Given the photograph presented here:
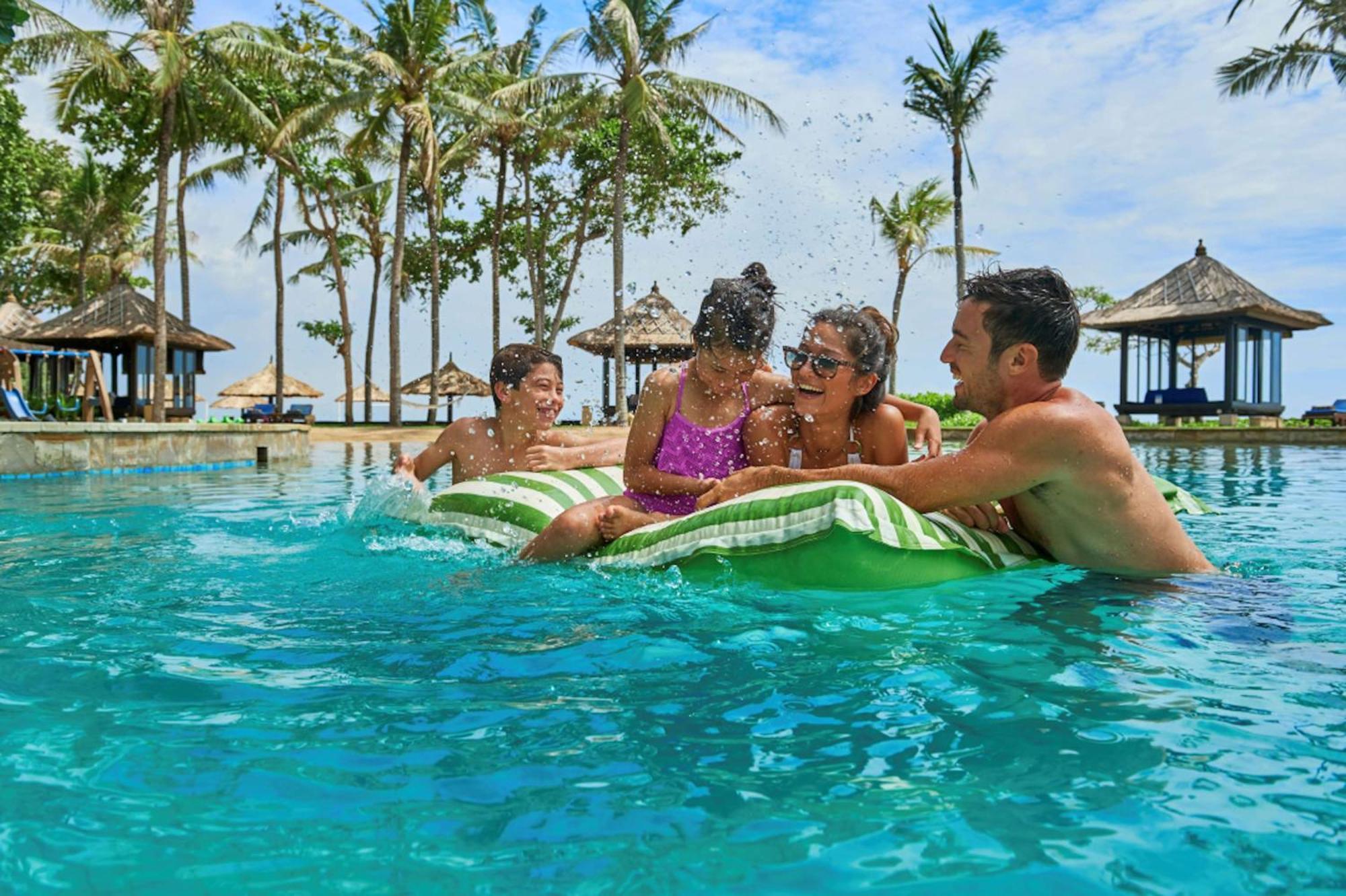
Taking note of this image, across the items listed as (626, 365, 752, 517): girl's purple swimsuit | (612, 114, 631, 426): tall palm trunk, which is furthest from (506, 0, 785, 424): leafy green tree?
(626, 365, 752, 517): girl's purple swimsuit

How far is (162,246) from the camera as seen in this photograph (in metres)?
23.8

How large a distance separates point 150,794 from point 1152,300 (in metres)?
32.2

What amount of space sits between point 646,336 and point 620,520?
95.3ft

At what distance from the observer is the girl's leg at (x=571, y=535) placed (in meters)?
5.05

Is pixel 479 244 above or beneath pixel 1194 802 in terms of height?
above

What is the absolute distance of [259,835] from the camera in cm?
187

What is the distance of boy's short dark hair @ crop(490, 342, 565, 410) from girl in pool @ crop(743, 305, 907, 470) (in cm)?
173

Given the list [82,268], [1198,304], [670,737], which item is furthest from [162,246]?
[1198,304]

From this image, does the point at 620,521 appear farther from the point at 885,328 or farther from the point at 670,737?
the point at 670,737

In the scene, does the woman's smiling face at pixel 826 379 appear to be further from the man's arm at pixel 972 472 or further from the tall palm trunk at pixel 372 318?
the tall palm trunk at pixel 372 318

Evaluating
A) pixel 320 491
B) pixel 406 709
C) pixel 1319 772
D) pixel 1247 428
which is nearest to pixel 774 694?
pixel 406 709

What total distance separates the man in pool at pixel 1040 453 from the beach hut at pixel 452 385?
1596 inches

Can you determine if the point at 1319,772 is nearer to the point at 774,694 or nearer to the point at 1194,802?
the point at 1194,802

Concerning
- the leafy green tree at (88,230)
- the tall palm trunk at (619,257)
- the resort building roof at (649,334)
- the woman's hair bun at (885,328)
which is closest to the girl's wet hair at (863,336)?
the woman's hair bun at (885,328)
